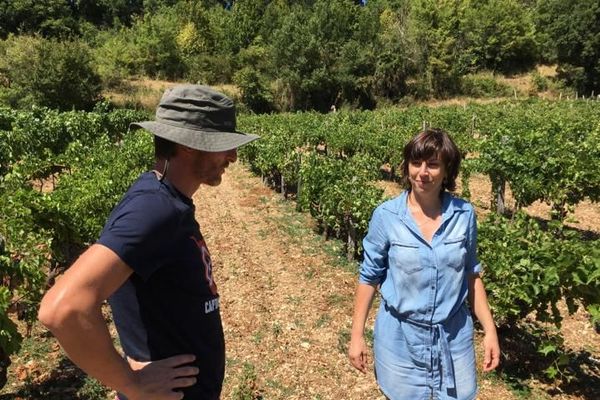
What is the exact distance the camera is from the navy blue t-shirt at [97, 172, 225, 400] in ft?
4.34

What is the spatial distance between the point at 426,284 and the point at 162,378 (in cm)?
153

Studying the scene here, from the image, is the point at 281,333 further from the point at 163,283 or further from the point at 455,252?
the point at 163,283

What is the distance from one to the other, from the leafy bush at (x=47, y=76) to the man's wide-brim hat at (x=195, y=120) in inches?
1308

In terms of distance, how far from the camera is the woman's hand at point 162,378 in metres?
1.42

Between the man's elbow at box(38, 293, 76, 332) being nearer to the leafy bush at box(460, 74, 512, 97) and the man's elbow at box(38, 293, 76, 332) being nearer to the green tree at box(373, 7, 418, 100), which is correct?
the green tree at box(373, 7, 418, 100)

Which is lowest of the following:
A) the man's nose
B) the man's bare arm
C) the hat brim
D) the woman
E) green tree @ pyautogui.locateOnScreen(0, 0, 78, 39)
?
the woman

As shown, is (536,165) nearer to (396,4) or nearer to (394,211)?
(394,211)

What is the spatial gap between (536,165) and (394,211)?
691 cm

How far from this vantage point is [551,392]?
430 centimetres

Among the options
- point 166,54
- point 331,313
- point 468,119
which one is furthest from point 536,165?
point 166,54

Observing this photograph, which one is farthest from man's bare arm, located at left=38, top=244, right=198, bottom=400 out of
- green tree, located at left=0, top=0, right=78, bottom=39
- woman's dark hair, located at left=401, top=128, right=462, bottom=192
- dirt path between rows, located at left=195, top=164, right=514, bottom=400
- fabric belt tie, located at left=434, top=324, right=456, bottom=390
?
green tree, located at left=0, top=0, right=78, bottom=39

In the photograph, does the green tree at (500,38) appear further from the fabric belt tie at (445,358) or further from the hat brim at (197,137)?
the hat brim at (197,137)

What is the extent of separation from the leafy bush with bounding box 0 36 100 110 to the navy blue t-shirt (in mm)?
33344

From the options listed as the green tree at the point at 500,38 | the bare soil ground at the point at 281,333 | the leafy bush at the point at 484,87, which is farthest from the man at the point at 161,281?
the green tree at the point at 500,38
